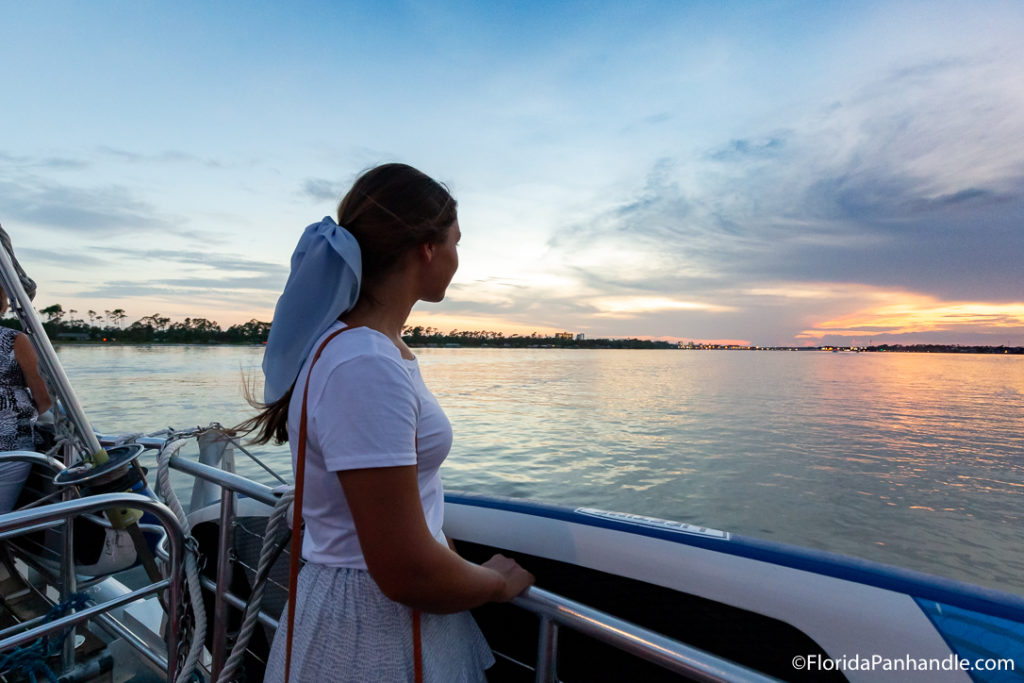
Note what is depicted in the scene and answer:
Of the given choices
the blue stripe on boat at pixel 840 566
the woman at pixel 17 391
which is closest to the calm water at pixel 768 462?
the blue stripe on boat at pixel 840 566

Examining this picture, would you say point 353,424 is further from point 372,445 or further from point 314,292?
point 314,292

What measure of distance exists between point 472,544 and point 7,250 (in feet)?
5.43

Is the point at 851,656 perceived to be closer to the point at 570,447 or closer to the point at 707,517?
the point at 707,517

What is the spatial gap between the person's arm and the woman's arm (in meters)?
2.97

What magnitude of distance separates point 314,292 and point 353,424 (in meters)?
0.30

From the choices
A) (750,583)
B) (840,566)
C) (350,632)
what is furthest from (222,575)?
(840,566)

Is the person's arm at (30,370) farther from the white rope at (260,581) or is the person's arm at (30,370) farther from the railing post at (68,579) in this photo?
the white rope at (260,581)

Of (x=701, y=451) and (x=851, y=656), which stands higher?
(x=851, y=656)

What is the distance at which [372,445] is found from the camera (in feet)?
2.38

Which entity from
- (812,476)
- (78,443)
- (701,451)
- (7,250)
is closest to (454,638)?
(78,443)

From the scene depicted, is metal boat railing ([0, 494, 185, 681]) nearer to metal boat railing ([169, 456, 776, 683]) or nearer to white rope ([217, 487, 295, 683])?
metal boat railing ([169, 456, 776, 683])

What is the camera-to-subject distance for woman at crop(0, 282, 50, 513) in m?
2.68

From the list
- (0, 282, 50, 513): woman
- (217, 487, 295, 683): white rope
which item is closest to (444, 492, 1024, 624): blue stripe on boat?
(217, 487, 295, 683): white rope

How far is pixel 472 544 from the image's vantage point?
1.68 m
